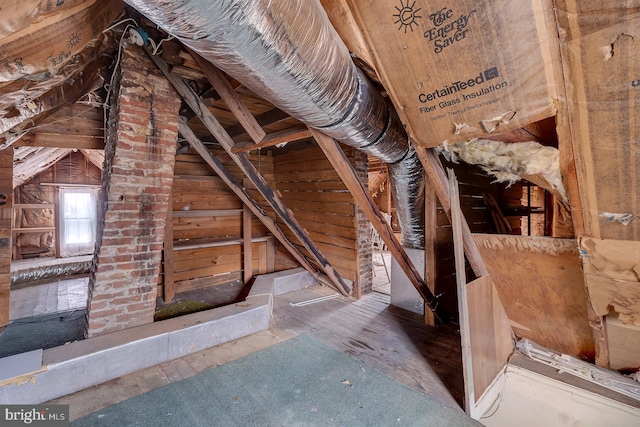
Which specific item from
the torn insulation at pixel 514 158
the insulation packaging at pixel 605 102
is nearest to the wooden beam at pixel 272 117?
the torn insulation at pixel 514 158

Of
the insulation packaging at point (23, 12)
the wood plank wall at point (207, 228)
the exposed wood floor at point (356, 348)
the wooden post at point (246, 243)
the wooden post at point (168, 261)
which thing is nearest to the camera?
the insulation packaging at point (23, 12)

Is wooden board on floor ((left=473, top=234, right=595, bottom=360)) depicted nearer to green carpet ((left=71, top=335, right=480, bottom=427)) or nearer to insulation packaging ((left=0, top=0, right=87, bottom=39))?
green carpet ((left=71, top=335, right=480, bottom=427))

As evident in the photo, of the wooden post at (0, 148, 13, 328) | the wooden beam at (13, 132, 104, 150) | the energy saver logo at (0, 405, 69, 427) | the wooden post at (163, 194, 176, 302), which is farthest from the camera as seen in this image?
the wooden post at (163, 194, 176, 302)

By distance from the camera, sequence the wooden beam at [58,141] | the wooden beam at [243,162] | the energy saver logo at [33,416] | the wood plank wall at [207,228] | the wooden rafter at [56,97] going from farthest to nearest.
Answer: the wood plank wall at [207,228], the wooden beam at [58,141], the wooden beam at [243,162], the wooden rafter at [56,97], the energy saver logo at [33,416]

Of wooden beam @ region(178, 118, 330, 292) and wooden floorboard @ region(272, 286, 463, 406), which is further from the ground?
wooden beam @ region(178, 118, 330, 292)

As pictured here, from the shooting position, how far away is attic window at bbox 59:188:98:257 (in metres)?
6.13

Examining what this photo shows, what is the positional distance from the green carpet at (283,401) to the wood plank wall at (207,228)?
2034 millimetres

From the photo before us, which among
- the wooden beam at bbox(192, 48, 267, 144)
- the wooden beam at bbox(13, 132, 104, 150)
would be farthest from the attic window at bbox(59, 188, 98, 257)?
the wooden beam at bbox(192, 48, 267, 144)

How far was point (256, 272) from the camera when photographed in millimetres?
4477

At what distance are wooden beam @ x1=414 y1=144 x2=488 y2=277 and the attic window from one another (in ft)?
23.6

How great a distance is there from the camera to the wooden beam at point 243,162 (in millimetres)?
2240

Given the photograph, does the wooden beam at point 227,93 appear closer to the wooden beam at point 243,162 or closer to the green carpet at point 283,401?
the wooden beam at point 243,162

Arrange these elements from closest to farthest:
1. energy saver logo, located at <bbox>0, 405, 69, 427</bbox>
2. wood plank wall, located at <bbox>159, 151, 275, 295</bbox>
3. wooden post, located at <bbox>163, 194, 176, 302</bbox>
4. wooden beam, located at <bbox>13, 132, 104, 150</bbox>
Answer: energy saver logo, located at <bbox>0, 405, 69, 427</bbox> < wooden beam, located at <bbox>13, 132, 104, 150</bbox> < wooden post, located at <bbox>163, 194, 176, 302</bbox> < wood plank wall, located at <bbox>159, 151, 275, 295</bbox>

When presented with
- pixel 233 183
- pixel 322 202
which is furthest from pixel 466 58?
pixel 322 202
